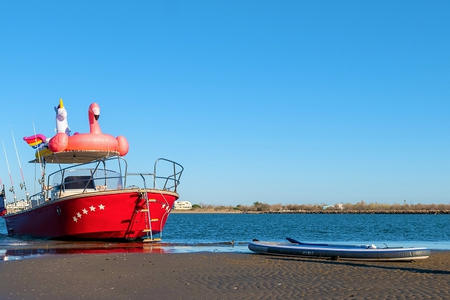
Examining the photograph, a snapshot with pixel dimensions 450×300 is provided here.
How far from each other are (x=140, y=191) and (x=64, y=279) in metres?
10.9

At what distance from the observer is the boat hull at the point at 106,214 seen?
22750mm

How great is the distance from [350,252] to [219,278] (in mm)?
5486

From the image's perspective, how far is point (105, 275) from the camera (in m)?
12.9

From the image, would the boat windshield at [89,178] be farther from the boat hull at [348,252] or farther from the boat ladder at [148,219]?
the boat hull at [348,252]

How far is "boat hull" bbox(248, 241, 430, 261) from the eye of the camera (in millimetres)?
15805

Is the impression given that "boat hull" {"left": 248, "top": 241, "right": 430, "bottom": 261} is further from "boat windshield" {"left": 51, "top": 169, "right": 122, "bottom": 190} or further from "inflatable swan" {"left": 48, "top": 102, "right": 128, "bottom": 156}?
"inflatable swan" {"left": 48, "top": 102, "right": 128, "bottom": 156}

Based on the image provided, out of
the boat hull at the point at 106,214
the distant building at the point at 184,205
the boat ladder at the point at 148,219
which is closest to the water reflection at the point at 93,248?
the boat ladder at the point at 148,219

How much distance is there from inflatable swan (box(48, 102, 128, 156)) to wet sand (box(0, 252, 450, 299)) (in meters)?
8.75

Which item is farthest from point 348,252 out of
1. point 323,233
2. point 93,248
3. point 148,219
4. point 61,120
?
point 323,233

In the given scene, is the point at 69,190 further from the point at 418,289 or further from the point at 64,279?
the point at 418,289

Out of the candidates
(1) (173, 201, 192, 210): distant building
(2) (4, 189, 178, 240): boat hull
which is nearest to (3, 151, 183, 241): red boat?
(2) (4, 189, 178, 240): boat hull

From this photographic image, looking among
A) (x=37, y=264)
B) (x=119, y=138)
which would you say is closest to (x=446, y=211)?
(x=119, y=138)

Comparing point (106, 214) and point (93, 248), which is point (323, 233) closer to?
point (106, 214)

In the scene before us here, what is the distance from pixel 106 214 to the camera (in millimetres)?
22953
